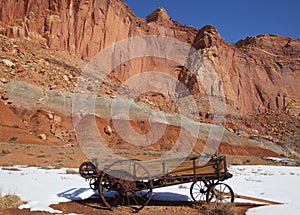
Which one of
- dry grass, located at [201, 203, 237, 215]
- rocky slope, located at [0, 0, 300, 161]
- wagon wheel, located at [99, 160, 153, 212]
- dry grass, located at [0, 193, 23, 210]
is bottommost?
dry grass, located at [201, 203, 237, 215]

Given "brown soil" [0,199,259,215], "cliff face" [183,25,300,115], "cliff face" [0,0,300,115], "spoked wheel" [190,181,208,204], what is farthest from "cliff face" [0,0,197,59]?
"brown soil" [0,199,259,215]

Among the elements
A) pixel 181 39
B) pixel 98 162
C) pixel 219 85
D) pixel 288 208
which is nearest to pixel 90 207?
pixel 98 162

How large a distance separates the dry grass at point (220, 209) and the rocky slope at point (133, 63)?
22465 millimetres

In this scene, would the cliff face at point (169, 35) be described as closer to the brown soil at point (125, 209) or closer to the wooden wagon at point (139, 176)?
the brown soil at point (125, 209)

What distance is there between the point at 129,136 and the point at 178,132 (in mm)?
7939

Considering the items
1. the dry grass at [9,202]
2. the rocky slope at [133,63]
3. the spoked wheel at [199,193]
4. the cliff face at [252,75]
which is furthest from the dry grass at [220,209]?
the cliff face at [252,75]

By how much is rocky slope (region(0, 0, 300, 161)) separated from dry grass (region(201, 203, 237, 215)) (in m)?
22.5

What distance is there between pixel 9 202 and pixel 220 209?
530cm

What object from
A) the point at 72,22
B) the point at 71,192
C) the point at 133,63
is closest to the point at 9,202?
the point at 71,192

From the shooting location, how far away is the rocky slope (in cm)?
3802

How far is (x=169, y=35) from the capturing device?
3792 inches

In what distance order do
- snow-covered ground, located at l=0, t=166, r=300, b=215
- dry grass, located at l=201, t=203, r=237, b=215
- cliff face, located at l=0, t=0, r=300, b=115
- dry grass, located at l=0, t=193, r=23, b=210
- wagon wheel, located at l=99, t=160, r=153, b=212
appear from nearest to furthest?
dry grass, located at l=0, t=193, r=23, b=210 → dry grass, located at l=201, t=203, r=237, b=215 → wagon wheel, located at l=99, t=160, r=153, b=212 → snow-covered ground, located at l=0, t=166, r=300, b=215 → cliff face, located at l=0, t=0, r=300, b=115

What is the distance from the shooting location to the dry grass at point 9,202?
7.50 meters

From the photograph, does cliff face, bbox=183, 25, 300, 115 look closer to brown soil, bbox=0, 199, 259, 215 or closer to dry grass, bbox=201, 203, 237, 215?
brown soil, bbox=0, 199, 259, 215
